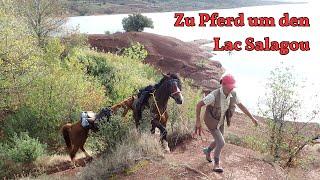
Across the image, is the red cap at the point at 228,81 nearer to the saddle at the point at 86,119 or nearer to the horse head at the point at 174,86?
the horse head at the point at 174,86

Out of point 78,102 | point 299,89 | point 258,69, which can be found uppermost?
point 299,89

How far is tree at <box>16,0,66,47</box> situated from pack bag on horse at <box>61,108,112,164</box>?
676 inches

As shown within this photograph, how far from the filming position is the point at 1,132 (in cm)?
2006

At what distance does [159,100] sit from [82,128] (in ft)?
9.05

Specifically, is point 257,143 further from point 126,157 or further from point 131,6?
point 131,6

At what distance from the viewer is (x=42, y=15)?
3156cm

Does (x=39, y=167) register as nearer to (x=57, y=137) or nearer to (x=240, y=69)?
(x=57, y=137)

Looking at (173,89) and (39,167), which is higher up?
(173,89)

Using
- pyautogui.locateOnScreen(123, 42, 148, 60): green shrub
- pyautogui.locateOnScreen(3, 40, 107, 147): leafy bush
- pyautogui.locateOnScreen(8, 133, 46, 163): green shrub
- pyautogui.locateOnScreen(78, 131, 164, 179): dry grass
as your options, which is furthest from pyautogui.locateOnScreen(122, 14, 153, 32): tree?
pyautogui.locateOnScreen(78, 131, 164, 179): dry grass

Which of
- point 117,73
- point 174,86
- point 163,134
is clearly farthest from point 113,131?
point 117,73

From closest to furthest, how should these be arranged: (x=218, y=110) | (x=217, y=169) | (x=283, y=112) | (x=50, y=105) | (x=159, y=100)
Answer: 1. (x=218, y=110)
2. (x=217, y=169)
3. (x=159, y=100)
4. (x=283, y=112)
5. (x=50, y=105)

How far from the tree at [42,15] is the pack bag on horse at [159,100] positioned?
18.8m

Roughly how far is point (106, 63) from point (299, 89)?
15.7m

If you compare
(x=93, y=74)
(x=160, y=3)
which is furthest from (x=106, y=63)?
(x=160, y=3)
